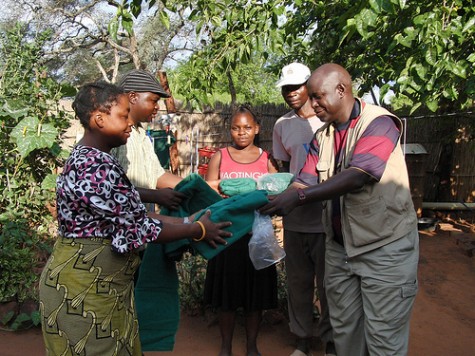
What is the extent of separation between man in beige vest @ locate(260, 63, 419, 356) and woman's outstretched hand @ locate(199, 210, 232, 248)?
0.36 meters

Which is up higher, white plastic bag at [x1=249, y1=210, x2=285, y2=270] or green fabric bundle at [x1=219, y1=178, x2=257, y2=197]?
green fabric bundle at [x1=219, y1=178, x2=257, y2=197]

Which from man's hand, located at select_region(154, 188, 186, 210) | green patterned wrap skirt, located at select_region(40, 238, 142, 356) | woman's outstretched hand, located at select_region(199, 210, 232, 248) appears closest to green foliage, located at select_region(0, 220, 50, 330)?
man's hand, located at select_region(154, 188, 186, 210)

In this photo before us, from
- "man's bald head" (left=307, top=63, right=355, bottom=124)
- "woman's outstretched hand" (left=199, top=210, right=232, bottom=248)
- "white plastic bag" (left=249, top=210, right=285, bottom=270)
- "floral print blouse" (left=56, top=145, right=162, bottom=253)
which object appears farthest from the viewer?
"white plastic bag" (left=249, top=210, right=285, bottom=270)

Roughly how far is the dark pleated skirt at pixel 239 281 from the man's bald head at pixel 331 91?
3.91 ft

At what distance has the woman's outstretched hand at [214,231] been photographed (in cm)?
228

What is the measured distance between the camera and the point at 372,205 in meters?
2.52

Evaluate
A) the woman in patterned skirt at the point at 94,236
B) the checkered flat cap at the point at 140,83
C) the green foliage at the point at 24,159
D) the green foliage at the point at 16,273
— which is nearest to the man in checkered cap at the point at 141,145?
the checkered flat cap at the point at 140,83

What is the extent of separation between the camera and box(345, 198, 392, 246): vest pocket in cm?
252

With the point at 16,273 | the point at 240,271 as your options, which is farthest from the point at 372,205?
the point at 16,273

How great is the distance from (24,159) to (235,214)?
2.97 metres

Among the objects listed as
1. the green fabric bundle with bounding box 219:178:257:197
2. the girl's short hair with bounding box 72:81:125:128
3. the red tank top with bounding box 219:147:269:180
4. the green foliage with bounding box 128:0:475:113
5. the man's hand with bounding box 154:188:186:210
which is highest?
the green foliage with bounding box 128:0:475:113

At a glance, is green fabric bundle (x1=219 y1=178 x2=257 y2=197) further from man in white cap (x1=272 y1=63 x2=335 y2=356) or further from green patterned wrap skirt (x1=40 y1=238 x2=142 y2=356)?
green patterned wrap skirt (x1=40 y1=238 x2=142 y2=356)

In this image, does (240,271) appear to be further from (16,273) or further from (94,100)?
(16,273)

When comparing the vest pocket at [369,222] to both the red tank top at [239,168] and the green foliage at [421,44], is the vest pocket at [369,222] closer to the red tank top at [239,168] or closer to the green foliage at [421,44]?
the green foliage at [421,44]
